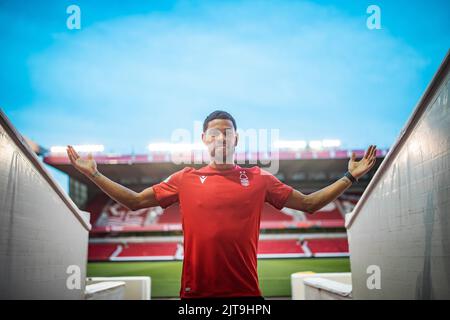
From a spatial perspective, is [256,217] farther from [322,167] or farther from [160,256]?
[322,167]

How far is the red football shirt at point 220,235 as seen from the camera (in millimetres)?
2059

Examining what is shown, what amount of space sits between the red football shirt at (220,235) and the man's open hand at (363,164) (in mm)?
681

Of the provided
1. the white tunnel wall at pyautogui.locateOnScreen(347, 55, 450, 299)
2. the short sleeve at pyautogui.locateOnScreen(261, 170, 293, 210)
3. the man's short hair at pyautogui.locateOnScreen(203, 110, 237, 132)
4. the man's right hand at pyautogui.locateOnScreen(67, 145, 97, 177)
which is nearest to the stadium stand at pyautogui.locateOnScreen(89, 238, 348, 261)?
the white tunnel wall at pyautogui.locateOnScreen(347, 55, 450, 299)

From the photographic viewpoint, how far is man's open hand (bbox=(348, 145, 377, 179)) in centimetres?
241

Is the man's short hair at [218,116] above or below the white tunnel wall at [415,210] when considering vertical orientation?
above

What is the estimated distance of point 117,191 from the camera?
2309 mm

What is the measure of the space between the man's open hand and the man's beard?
0.85 meters

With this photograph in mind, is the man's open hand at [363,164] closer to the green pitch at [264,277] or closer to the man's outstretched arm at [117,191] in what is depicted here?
the man's outstretched arm at [117,191]

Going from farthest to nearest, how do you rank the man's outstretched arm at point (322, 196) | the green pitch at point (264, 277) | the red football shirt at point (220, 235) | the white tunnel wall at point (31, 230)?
the green pitch at point (264, 277) < the white tunnel wall at point (31, 230) < the man's outstretched arm at point (322, 196) < the red football shirt at point (220, 235)

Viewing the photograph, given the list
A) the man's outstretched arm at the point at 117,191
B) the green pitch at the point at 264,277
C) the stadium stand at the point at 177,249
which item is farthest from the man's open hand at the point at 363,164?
the stadium stand at the point at 177,249

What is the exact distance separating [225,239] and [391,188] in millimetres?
2098

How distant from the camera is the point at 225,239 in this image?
2.07 metres

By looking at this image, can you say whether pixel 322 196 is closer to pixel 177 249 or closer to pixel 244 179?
pixel 244 179

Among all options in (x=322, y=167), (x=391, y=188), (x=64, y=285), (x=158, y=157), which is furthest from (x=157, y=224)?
(x=391, y=188)
